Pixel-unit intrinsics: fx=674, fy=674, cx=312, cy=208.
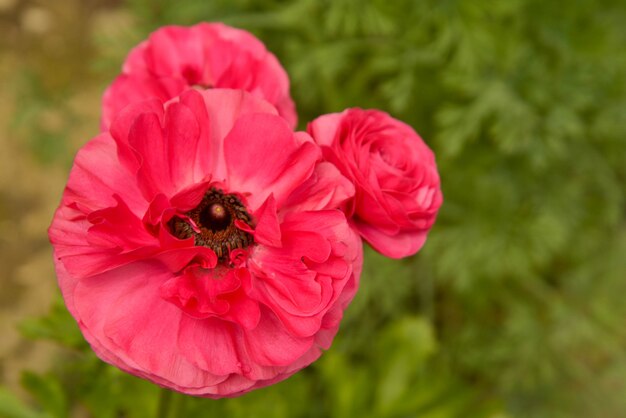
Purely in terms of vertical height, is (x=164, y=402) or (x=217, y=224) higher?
(x=217, y=224)

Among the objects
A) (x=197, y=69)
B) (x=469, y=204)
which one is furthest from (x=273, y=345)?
(x=469, y=204)

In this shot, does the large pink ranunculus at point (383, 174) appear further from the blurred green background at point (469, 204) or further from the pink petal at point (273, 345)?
the blurred green background at point (469, 204)

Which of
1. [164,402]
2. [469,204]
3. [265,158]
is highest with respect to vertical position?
[265,158]

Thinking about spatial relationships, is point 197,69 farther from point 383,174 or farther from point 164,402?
point 164,402

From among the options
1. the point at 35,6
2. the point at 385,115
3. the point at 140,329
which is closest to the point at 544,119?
the point at 385,115

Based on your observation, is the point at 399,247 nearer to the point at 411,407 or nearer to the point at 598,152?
the point at 411,407

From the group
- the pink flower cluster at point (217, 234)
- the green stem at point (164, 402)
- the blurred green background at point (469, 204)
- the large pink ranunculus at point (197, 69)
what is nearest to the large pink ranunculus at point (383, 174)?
the pink flower cluster at point (217, 234)
